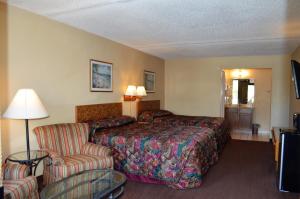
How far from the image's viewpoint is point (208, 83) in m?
6.77

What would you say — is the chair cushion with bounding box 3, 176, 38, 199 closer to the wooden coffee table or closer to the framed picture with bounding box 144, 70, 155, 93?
the wooden coffee table

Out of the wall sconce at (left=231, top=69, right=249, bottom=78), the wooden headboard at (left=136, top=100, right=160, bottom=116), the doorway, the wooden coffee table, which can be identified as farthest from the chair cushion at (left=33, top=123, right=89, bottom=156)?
the wall sconce at (left=231, top=69, right=249, bottom=78)

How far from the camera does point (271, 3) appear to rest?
2682 mm

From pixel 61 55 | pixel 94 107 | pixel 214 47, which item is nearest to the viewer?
pixel 61 55

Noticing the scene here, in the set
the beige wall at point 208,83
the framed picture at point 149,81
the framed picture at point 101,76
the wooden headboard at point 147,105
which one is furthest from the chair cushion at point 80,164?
the beige wall at point 208,83

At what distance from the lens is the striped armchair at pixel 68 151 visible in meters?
2.68

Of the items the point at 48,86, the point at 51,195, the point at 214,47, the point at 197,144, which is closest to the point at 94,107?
the point at 48,86

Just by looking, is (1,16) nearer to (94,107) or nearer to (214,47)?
(94,107)

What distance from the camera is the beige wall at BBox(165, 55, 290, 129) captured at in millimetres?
6039

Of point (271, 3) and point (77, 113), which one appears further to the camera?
point (77, 113)

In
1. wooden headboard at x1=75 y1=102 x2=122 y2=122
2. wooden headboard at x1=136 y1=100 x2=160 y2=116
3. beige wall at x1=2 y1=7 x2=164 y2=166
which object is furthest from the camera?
wooden headboard at x1=136 y1=100 x2=160 y2=116

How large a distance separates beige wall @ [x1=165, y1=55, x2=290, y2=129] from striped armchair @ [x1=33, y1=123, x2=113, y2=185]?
4.09 metres

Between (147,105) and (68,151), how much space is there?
122 inches

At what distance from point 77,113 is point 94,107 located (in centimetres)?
42
